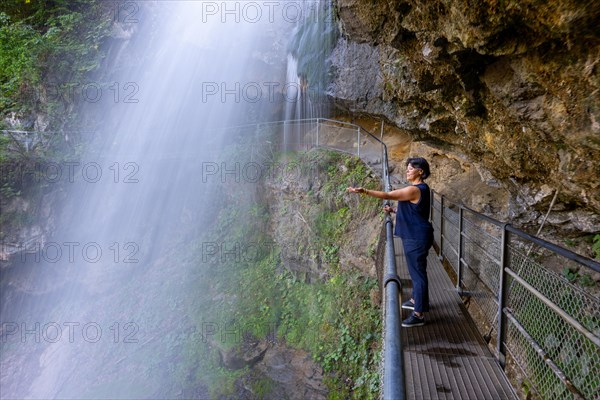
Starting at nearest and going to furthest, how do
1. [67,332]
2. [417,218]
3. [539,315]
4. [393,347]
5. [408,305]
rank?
[393,347], [539,315], [417,218], [408,305], [67,332]

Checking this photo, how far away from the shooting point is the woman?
3.25m

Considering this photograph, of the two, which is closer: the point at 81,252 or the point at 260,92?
the point at 81,252

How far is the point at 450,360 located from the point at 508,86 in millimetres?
2659

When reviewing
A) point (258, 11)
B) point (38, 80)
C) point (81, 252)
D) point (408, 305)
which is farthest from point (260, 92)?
point (408, 305)

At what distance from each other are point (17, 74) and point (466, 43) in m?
17.8

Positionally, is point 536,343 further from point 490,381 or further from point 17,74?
point 17,74

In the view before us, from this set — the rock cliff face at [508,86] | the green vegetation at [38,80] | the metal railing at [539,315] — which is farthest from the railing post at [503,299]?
the green vegetation at [38,80]

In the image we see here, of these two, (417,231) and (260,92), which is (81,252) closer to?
(260,92)

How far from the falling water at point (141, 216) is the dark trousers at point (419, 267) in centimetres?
897

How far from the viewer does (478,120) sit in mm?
4609

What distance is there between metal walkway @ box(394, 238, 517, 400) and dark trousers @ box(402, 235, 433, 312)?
0.85 ft

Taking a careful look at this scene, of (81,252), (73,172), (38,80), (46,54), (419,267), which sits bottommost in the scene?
(81,252)

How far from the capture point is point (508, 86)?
132 inches

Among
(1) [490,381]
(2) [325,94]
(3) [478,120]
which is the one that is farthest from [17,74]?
(1) [490,381]
